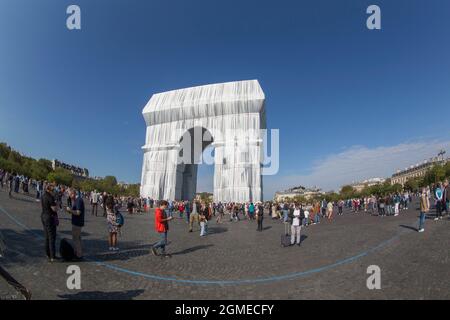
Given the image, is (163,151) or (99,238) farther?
(163,151)

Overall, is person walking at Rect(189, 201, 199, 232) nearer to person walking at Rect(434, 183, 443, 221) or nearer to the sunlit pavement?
the sunlit pavement

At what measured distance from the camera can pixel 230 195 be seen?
32500mm

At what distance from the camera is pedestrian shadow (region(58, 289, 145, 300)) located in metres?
4.27

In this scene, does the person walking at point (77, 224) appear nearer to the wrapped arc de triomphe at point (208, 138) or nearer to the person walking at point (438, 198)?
the person walking at point (438, 198)

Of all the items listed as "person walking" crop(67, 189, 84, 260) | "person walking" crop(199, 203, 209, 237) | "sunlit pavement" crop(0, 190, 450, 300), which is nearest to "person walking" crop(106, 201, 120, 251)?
"sunlit pavement" crop(0, 190, 450, 300)

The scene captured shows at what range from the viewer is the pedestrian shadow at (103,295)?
4268 mm

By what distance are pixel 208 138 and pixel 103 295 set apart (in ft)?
117

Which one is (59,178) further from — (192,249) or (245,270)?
(245,270)

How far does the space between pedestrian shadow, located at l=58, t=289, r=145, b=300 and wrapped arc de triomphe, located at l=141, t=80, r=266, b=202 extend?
2780cm

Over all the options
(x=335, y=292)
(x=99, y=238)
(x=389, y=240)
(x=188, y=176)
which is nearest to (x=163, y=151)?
(x=188, y=176)

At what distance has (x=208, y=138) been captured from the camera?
39.7 m

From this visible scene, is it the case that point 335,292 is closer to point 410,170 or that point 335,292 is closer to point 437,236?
point 437,236
